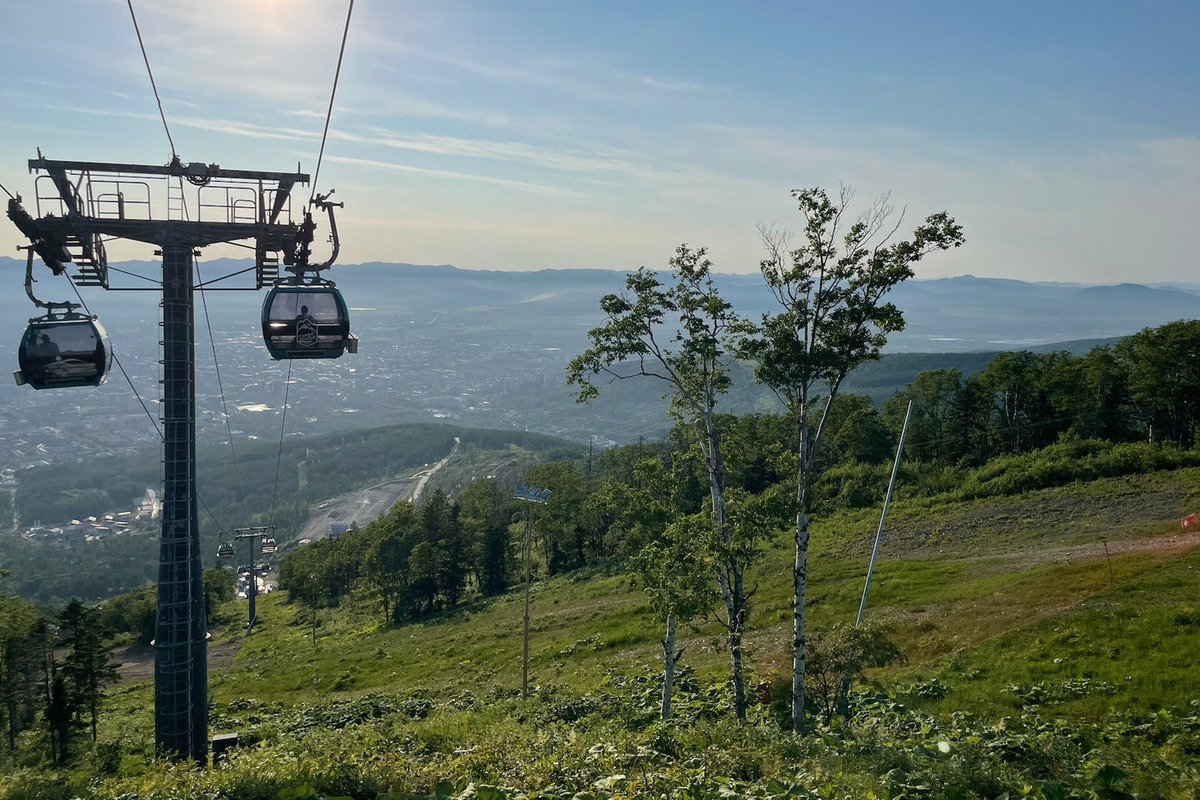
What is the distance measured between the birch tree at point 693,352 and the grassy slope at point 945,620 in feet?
4.84

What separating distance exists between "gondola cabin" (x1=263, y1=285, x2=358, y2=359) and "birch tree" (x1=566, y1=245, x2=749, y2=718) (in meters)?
5.45

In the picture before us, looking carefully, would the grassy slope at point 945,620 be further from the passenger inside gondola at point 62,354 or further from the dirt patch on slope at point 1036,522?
the passenger inside gondola at point 62,354

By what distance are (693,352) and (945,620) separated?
15.8 m

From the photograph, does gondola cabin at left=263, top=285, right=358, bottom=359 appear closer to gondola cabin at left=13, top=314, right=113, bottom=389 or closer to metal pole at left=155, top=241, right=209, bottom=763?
metal pole at left=155, top=241, right=209, bottom=763

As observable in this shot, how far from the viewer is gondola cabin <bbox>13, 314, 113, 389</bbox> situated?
13211 millimetres

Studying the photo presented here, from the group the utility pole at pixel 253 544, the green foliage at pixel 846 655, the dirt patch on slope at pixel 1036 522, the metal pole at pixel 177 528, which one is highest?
the metal pole at pixel 177 528

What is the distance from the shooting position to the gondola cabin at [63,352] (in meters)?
13.2

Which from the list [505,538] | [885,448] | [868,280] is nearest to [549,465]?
[505,538]

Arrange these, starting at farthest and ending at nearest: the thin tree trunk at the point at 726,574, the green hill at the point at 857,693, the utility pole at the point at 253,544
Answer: the utility pole at the point at 253,544, the thin tree trunk at the point at 726,574, the green hill at the point at 857,693

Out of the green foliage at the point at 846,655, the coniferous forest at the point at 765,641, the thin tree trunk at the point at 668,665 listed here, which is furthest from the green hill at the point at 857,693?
the green foliage at the point at 846,655

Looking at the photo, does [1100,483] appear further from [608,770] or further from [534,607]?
[608,770]

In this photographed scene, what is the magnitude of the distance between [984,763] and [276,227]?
1474 cm

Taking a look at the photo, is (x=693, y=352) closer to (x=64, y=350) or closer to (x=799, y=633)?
(x=799, y=633)

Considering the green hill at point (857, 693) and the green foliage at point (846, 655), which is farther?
the green foliage at point (846, 655)
